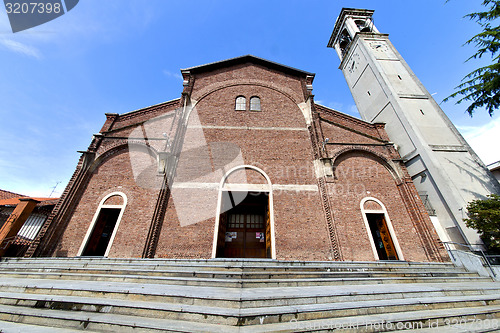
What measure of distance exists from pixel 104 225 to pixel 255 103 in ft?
34.8

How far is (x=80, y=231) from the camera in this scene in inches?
317

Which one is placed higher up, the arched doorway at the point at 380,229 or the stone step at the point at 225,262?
the arched doorway at the point at 380,229

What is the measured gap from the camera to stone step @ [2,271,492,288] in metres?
3.95

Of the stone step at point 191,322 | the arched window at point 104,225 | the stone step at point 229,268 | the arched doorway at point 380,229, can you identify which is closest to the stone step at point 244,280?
the stone step at point 229,268

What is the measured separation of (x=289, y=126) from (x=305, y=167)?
285cm

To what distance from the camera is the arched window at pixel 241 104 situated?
1188cm

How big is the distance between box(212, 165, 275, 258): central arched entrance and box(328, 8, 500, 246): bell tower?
Answer: 850 cm

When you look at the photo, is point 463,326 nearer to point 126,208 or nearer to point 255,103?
point 126,208

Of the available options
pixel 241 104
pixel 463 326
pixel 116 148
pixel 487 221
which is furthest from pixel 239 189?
pixel 487 221

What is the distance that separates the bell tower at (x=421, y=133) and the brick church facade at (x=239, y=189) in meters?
1.72

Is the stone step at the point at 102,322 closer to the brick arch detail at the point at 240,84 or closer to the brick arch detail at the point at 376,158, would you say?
the brick arch detail at the point at 376,158

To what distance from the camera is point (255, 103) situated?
1227 centimetres

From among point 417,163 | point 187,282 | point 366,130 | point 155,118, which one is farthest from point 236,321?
point 417,163

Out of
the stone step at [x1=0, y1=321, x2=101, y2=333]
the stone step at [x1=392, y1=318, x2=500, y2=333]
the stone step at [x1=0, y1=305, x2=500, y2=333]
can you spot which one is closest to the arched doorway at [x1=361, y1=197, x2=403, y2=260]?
the stone step at [x1=392, y1=318, x2=500, y2=333]
